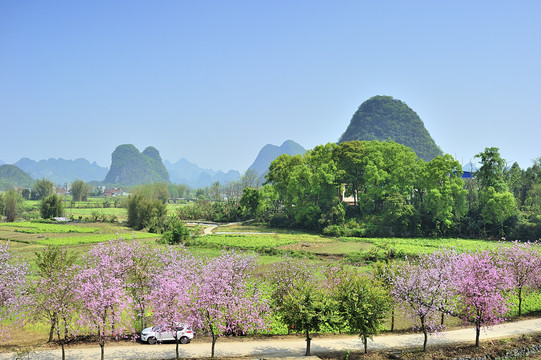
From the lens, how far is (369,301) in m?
18.7

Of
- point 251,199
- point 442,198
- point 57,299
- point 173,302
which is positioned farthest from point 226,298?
point 251,199

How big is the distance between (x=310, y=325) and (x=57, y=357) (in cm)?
1238

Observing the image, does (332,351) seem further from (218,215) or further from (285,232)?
(218,215)

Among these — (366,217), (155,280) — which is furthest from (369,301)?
(366,217)

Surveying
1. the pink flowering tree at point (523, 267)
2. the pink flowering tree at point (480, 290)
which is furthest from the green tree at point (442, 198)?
the pink flowering tree at point (480, 290)

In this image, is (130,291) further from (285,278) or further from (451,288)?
(451,288)

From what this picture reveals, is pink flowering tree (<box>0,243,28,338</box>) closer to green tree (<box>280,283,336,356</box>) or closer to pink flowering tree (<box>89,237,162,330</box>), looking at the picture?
pink flowering tree (<box>89,237,162,330</box>)

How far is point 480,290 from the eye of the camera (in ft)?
65.7

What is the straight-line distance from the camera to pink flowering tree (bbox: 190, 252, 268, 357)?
17906mm

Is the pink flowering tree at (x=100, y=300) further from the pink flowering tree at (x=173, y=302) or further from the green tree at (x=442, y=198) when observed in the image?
the green tree at (x=442, y=198)

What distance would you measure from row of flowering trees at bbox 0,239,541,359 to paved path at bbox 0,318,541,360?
3.12 feet

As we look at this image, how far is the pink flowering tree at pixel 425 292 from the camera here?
19.0m

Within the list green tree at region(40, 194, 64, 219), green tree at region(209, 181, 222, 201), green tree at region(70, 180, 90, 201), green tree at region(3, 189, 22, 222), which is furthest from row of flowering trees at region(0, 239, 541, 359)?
green tree at region(70, 180, 90, 201)

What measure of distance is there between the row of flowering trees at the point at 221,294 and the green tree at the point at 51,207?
76.2 metres
